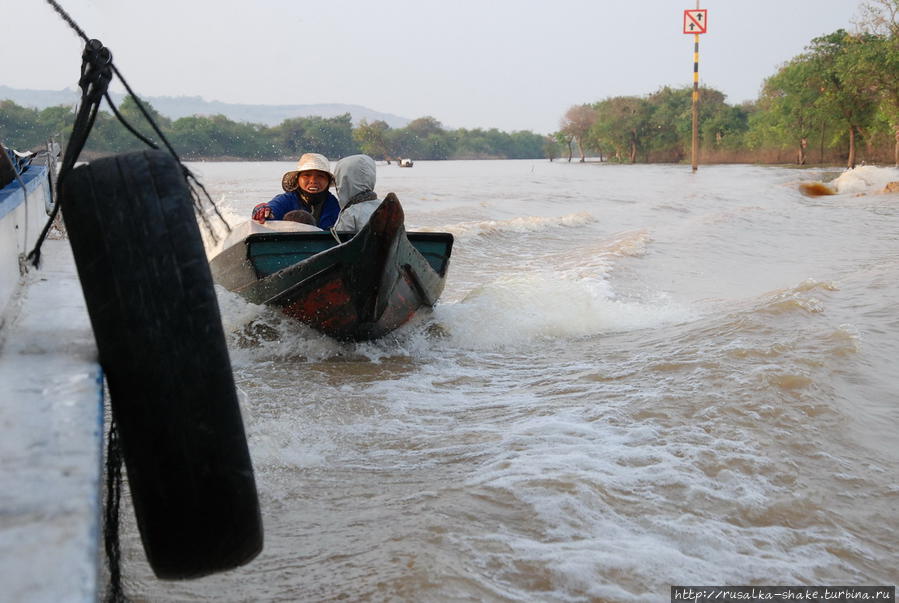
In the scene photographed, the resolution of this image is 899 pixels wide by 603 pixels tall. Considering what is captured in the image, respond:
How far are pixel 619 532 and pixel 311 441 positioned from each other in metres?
1.56

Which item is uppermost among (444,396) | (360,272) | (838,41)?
(838,41)

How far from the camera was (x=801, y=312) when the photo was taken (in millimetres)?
6078

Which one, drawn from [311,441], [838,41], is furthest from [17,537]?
[838,41]

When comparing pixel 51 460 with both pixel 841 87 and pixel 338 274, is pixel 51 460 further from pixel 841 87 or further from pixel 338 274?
pixel 841 87

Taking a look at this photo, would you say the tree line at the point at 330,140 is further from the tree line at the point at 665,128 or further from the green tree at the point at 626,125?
the green tree at the point at 626,125

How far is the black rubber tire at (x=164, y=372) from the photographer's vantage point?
1421mm

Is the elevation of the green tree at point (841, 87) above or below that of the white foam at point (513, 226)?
above

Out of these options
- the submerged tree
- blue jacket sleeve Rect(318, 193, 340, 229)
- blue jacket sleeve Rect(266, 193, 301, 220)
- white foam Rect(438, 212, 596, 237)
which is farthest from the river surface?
the submerged tree

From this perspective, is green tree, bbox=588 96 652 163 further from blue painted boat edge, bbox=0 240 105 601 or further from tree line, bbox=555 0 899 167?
blue painted boat edge, bbox=0 240 105 601

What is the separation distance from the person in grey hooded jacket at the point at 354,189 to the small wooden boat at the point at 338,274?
318 mm

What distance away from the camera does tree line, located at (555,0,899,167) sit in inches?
1318

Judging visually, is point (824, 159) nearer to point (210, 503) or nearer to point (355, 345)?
point (355, 345)

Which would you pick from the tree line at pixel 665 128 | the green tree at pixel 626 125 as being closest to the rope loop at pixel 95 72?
the tree line at pixel 665 128

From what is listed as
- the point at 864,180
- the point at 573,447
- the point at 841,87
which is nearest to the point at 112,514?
the point at 573,447
